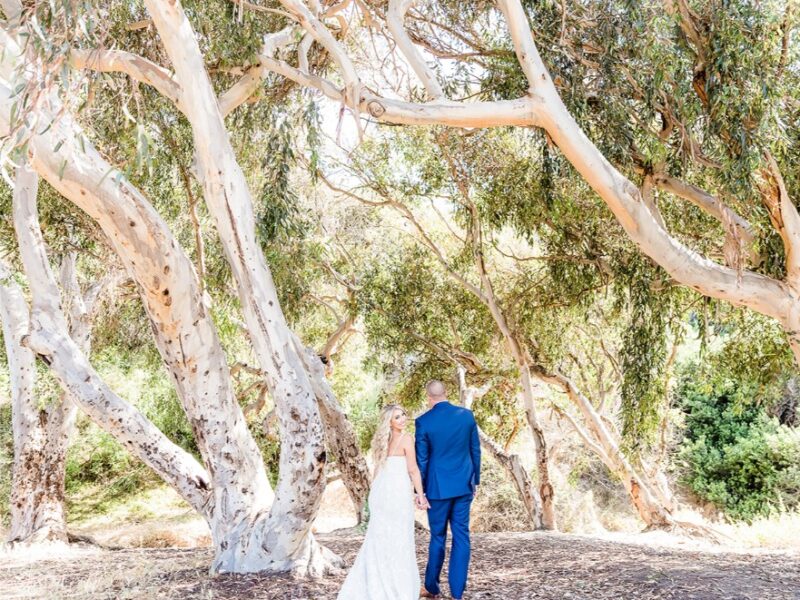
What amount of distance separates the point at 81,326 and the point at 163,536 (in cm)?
532

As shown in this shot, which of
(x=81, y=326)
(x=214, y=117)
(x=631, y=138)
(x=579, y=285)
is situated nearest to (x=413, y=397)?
(x=579, y=285)

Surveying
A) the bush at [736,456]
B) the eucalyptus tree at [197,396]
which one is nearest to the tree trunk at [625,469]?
the bush at [736,456]

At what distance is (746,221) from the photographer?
277 inches

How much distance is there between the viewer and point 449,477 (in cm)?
489

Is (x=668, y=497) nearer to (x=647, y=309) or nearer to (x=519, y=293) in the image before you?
(x=519, y=293)

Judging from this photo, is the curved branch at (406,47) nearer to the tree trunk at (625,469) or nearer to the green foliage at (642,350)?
the green foliage at (642,350)

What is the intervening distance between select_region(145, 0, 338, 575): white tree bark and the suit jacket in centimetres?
80

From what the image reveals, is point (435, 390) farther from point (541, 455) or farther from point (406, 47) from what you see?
point (541, 455)

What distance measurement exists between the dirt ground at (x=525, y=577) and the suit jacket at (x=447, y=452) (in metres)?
0.86

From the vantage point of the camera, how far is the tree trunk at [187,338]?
5434 millimetres

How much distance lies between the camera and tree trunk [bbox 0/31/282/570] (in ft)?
17.8

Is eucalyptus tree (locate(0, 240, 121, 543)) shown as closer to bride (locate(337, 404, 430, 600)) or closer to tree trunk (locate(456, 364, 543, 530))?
tree trunk (locate(456, 364, 543, 530))

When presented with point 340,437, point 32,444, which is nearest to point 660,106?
point 340,437

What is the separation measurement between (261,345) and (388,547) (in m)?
1.66
